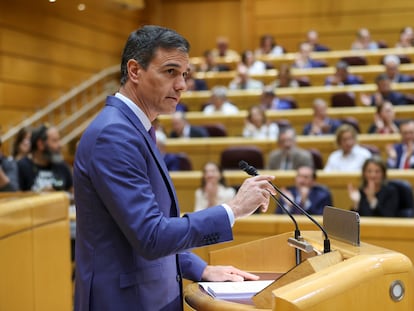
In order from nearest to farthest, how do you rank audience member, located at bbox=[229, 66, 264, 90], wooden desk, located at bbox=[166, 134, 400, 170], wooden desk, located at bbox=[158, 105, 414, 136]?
wooden desk, located at bbox=[166, 134, 400, 170] → wooden desk, located at bbox=[158, 105, 414, 136] → audience member, located at bbox=[229, 66, 264, 90]

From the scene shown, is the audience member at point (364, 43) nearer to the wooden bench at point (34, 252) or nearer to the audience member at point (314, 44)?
the audience member at point (314, 44)

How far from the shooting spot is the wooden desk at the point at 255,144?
4461mm

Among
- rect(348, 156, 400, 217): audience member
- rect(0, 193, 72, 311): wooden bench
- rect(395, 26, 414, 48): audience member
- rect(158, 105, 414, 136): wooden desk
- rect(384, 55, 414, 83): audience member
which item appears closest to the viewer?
rect(0, 193, 72, 311): wooden bench

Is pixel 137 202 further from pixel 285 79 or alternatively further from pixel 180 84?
pixel 285 79

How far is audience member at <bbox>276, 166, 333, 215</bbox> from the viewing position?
3166 millimetres

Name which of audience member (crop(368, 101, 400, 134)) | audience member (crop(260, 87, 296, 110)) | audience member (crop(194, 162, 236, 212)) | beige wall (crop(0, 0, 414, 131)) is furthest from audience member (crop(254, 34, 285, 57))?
audience member (crop(194, 162, 236, 212))

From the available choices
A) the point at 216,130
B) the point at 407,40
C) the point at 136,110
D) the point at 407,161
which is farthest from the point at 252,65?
the point at 136,110

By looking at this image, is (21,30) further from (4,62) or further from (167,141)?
(167,141)

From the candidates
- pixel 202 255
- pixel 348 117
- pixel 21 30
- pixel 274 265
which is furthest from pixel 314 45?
pixel 274 265

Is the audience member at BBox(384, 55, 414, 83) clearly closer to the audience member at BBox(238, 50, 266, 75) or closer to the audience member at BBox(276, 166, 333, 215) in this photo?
the audience member at BBox(238, 50, 266, 75)

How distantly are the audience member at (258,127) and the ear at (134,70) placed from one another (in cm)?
396

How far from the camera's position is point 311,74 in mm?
6668

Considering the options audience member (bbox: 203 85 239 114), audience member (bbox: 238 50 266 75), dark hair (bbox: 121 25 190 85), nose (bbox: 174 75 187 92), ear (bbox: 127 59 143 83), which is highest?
audience member (bbox: 238 50 266 75)

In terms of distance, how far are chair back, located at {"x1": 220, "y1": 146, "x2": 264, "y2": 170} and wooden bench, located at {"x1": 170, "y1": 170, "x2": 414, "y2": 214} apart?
0.43m
